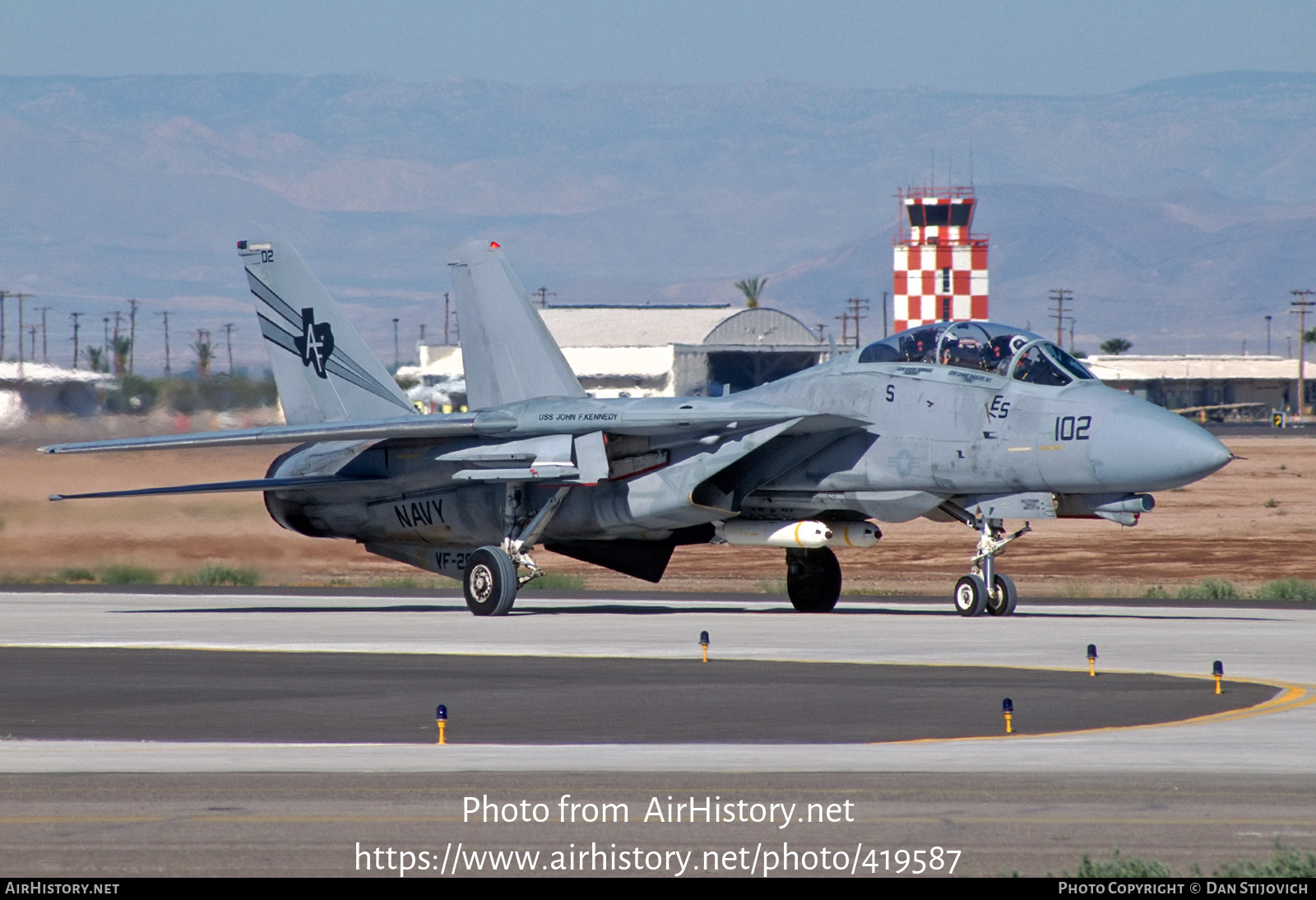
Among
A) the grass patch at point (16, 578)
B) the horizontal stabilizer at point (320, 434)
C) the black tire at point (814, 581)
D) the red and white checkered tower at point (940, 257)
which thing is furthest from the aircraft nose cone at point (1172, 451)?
the red and white checkered tower at point (940, 257)

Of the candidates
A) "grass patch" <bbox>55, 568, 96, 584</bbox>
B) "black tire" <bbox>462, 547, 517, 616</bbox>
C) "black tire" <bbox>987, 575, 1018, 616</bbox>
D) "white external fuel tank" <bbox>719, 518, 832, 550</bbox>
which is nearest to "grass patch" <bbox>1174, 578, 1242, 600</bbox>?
"black tire" <bbox>987, 575, 1018, 616</bbox>

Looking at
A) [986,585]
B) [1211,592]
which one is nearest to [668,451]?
[986,585]

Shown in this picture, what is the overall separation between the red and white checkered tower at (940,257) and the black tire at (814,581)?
6617 centimetres

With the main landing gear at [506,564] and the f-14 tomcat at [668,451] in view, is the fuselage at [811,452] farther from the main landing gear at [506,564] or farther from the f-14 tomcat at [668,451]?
the main landing gear at [506,564]

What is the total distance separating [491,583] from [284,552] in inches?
324

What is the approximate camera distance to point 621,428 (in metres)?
20.9

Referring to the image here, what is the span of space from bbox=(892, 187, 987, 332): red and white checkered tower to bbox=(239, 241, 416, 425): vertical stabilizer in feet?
214

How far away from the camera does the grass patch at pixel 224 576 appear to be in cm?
2925

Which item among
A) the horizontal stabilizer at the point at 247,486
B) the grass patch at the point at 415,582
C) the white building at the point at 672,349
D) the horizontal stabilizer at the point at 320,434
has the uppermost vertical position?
the white building at the point at 672,349

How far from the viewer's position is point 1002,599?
65.9ft

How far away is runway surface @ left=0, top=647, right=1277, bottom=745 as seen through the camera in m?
11.5

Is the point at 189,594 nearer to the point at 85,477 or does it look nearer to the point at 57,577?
the point at 85,477

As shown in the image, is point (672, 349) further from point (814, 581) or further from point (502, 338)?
point (814, 581)

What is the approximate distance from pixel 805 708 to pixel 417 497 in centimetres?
1127
